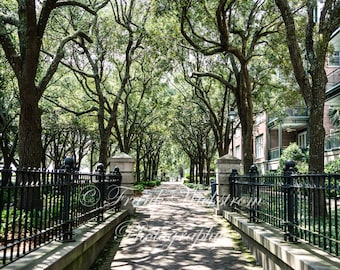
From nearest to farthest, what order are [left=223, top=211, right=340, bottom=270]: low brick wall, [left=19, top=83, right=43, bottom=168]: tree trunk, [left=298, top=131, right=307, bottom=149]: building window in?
[left=223, top=211, right=340, bottom=270]: low brick wall → [left=19, top=83, right=43, bottom=168]: tree trunk → [left=298, top=131, right=307, bottom=149]: building window

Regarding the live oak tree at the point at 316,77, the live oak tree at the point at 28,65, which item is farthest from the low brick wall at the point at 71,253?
the live oak tree at the point at 316,77

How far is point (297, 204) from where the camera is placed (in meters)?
5.77

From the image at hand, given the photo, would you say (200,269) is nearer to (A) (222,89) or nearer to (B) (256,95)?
(B) (256,95)

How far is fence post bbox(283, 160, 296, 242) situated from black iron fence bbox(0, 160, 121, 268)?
351cm

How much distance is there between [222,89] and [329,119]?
8780 mm

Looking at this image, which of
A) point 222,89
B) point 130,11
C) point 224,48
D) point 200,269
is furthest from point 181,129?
point 200,269

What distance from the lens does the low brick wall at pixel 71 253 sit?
412 cm

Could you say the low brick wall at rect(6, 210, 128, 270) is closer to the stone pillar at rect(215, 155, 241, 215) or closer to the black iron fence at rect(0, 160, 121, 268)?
the black iron fence at rect(0, 160, 121, 268)

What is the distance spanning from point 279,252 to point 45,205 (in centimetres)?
352

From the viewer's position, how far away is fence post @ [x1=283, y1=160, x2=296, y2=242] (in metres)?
5.75

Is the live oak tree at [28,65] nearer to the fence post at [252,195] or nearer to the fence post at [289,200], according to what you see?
the fence post at [252,195]

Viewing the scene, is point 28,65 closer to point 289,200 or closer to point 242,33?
point 289,200

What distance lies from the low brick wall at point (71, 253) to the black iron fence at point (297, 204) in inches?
130

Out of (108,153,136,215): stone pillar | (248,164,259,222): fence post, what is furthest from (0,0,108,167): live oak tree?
(248,164,259,222): fence post
